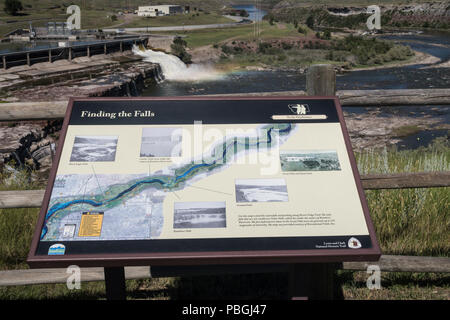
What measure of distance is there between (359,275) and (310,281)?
4.42ft

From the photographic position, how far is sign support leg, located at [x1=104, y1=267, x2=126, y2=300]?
2299mm

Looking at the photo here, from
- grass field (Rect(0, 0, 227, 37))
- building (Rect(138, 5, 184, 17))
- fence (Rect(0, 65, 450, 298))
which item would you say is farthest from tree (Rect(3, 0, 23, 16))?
fence (Rect(0, 65, 450, 298))

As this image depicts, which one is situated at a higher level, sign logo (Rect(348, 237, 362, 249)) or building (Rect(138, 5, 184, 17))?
building (Rect(138, 5, 184, 17))

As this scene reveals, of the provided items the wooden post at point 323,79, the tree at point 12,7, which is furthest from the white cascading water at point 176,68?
the wooden post at point 323,79

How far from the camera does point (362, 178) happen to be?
2844 mm

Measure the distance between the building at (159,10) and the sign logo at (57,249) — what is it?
87944 millimetres

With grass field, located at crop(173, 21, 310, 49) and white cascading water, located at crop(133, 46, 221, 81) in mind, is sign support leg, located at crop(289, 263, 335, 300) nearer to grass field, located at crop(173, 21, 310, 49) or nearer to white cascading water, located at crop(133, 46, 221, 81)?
white cascading water, located at crop(133, 46, 221, 81)

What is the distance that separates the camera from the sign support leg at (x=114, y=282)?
7.54 ft

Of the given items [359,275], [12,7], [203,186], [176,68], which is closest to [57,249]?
[203,186]

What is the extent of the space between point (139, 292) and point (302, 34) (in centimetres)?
6934

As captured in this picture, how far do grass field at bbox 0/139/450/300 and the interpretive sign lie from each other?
1.38m

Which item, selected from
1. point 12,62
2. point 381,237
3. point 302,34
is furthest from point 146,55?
point 381,237
